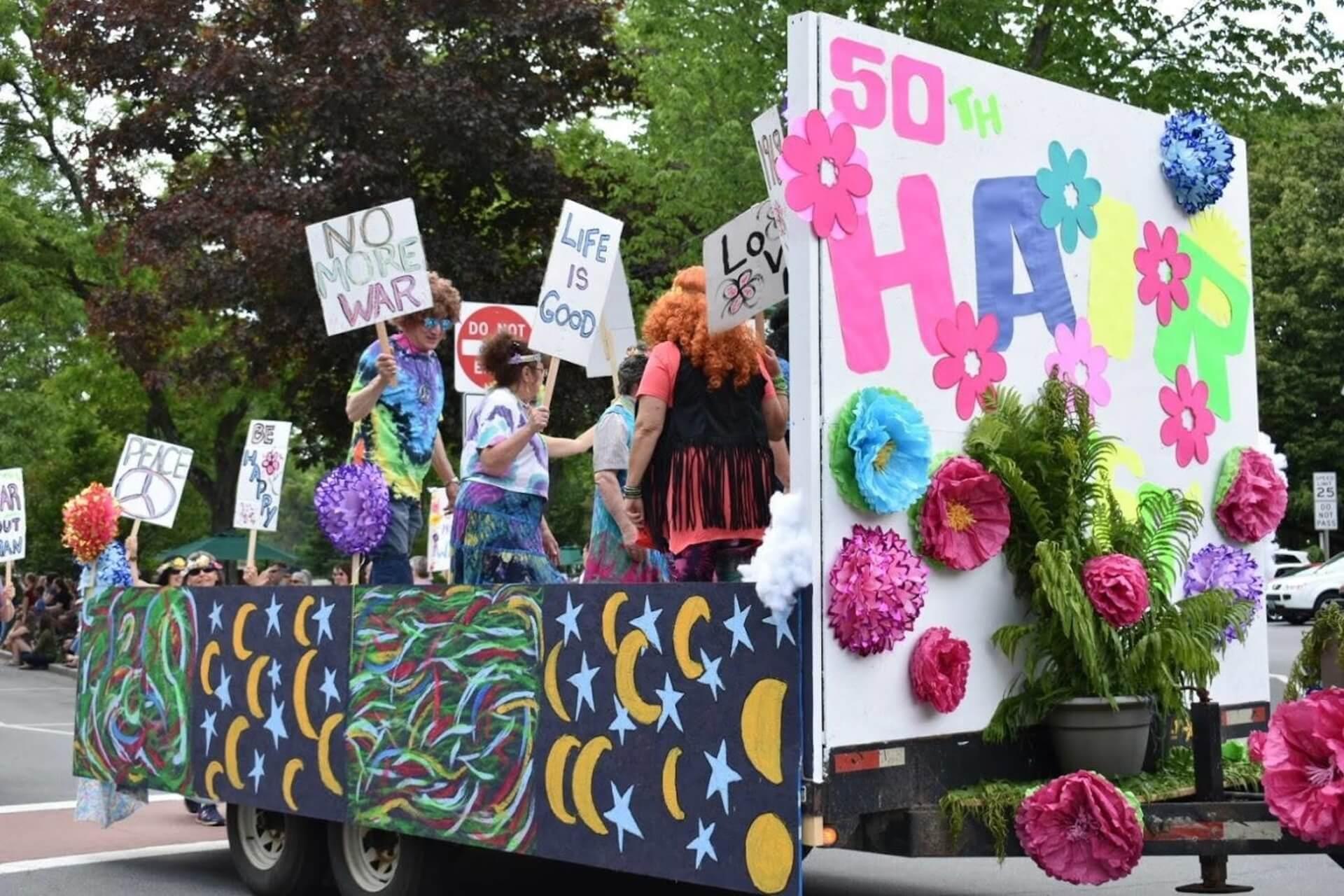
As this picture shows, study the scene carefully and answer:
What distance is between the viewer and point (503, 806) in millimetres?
6227

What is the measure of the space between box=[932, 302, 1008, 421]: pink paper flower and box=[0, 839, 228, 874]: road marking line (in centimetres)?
546

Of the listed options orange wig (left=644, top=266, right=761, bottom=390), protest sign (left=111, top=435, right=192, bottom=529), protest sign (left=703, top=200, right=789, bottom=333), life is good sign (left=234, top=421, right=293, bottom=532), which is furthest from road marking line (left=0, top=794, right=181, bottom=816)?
protest sign (left=703, top=200, right=789, bottom=333)

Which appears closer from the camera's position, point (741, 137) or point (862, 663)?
point (862, 663)

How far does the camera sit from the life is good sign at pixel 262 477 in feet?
44.4

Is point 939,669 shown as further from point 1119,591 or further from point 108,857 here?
point 108,857

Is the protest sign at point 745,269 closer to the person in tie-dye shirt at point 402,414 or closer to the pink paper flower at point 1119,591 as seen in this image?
the pink paper flower at point 1119,591

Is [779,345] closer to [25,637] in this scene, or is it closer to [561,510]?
[25,637]

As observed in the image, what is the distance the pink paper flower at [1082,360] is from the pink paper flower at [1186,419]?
12.9 inches

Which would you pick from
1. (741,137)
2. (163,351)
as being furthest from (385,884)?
(163,351)

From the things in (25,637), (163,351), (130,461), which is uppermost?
(163,351)

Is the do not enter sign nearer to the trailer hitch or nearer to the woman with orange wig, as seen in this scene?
the woman with orange wig

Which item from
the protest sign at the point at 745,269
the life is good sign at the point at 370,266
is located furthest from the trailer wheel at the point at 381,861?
the protest sign at the point at 745,269

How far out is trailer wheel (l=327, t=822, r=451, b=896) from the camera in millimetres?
6922

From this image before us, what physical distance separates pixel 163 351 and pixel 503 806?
72.2 ft
